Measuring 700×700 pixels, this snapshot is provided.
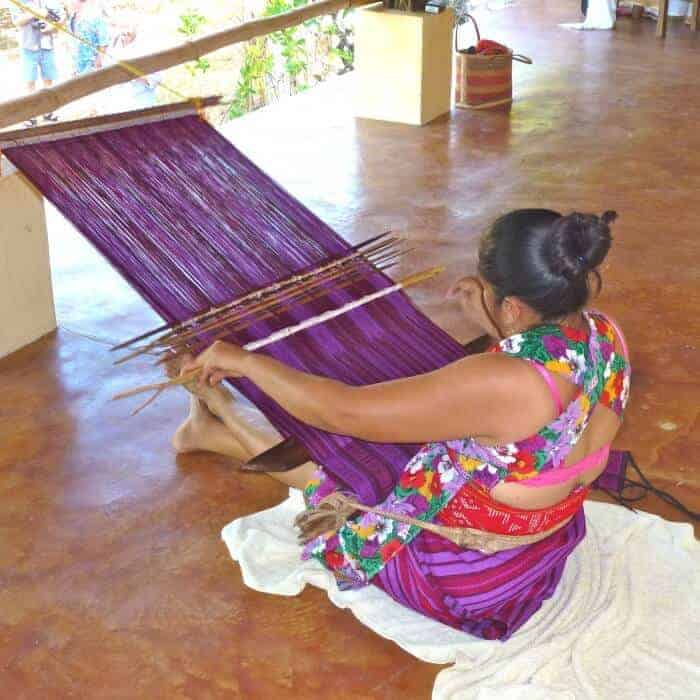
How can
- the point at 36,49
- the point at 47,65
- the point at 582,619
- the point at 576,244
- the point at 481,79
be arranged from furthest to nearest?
the point at 47,65 < the point at 36,49 < the point at 481,79 < the point at 582,619 < the point at 576,244

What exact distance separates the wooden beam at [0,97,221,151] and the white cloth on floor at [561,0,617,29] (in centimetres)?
569

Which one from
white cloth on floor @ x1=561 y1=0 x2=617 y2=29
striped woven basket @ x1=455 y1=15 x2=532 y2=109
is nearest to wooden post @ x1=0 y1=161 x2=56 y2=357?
striped woven basket @ x1=455 y1=15 x2=532 y2=109

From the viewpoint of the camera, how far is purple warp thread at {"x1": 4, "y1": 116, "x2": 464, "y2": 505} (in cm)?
210

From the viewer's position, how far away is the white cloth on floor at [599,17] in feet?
25.7

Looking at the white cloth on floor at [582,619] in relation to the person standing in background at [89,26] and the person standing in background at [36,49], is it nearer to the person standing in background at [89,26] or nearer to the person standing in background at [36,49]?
the person standing in background at [36,49]

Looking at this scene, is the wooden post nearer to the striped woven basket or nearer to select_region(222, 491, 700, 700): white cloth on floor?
select_region(222, 491, 700, 700): white cloth on floor

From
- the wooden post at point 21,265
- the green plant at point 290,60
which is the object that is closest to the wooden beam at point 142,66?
the wooden post at point 21,265

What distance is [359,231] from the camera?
4227 millimetres

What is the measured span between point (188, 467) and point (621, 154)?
10.4 feet

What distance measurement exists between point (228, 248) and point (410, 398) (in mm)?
759

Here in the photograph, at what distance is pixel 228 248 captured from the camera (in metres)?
2.41

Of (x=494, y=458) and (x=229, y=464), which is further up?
(x=494, y=458)

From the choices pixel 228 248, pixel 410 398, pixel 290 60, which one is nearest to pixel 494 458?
pixel 410 398

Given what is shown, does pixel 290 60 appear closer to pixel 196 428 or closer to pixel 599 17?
pixel 599 17
